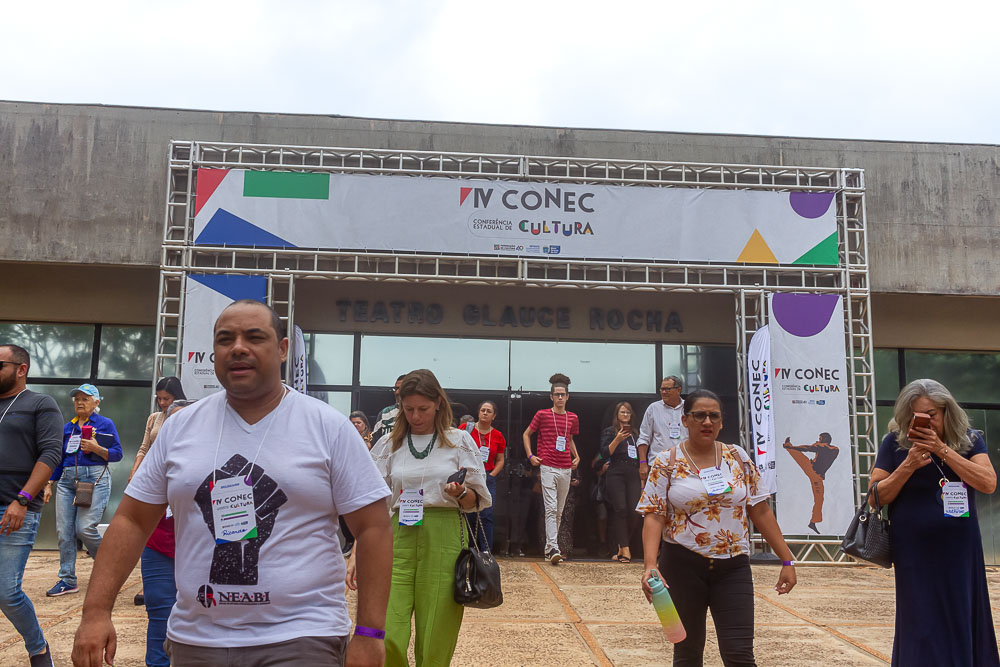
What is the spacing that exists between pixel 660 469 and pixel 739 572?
0.66 metres

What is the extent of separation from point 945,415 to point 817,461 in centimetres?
727

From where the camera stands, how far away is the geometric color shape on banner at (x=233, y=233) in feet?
37.1

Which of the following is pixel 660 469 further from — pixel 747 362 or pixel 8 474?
pixel 747 362

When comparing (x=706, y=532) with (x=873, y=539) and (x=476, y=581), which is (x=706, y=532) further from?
(x=476, y=581)

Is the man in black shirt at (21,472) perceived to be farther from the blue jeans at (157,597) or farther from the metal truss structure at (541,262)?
the metal truss structure at (541,262)

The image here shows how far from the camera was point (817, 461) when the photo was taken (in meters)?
11.3

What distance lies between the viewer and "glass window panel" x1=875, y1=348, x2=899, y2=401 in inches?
521

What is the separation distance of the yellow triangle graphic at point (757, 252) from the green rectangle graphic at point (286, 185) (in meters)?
5.56

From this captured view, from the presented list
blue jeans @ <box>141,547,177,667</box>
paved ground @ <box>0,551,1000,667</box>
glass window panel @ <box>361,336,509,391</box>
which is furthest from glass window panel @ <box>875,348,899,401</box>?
blue jeans @ <box>141,547,177,667</box>

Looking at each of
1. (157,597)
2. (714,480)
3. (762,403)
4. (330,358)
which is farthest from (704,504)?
(330,358)

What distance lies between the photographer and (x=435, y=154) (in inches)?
460

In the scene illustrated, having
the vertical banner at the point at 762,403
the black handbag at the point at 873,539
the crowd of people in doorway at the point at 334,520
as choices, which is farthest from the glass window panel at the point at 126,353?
the black handbag at the point at 873,539

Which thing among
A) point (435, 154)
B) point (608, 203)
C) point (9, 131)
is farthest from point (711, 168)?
point (9, 131)

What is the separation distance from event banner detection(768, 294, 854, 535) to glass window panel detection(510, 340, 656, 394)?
203 centimetres
